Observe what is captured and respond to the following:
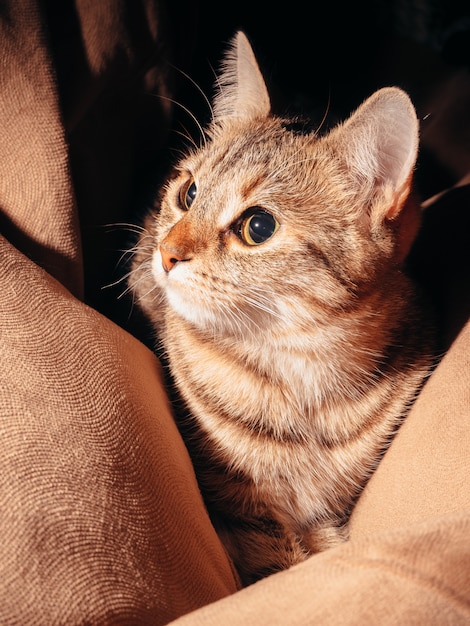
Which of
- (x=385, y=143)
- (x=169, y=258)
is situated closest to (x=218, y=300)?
(x=169, y=258)

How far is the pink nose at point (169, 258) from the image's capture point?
0.94 metres

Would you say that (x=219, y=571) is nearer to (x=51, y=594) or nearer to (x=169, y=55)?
(x=51, y=594)

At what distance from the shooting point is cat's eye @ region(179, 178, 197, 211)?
110 cm

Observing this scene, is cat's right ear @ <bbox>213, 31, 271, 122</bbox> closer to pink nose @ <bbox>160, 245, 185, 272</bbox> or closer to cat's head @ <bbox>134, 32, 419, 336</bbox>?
cat's head @ <bbox>134, 32, 419, 336</bbox>

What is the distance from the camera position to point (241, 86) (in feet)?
3.90

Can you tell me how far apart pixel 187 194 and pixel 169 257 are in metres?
0.22

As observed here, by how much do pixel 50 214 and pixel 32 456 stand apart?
505 mm

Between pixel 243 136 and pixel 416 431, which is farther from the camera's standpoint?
pixel 243 136

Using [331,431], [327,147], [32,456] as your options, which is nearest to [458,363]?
[331,431]

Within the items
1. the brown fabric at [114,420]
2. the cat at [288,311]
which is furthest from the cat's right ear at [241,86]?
the brown fabric at [114,420]

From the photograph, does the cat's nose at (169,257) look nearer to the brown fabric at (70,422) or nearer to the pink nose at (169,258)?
the pink nose at (169,258)

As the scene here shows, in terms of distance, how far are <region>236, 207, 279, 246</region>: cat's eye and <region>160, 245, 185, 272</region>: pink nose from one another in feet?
0.38

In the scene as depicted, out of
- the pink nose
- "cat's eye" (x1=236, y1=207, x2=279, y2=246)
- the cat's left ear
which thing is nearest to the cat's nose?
the pink nose

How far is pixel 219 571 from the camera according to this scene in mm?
858
